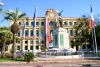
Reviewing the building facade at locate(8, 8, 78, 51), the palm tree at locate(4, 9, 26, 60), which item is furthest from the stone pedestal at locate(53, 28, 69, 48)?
the building facade at locate(8, 8, 78, 51)

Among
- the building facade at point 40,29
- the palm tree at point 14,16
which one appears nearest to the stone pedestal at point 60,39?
the palm tree at point 14,16

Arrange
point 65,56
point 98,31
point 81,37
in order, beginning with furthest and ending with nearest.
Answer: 1. point 81,37
2. point 98,31
3. point 65,56

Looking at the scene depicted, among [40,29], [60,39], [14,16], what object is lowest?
[60,39]

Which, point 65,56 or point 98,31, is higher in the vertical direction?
point 98,31

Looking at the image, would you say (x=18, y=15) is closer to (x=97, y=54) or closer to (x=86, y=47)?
(x=97, y=54)

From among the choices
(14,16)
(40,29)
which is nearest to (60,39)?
(14,16)

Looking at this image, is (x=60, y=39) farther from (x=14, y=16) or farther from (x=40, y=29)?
(x=40, y=29)

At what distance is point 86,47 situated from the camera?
84750mm

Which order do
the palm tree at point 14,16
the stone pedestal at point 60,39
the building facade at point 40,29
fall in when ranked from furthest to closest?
1. the building facade at point 40,29
2. the stone pedestal at point 60,39
3. the palm tree at point 14,16

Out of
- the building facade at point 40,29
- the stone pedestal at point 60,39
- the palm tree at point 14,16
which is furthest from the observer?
the building facade at point 40,29

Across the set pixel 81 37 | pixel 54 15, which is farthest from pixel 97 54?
pixel 54 15

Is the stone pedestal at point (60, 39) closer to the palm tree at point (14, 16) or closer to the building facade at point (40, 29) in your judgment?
the palm tree at point (14, 16)

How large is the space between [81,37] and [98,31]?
31.2ft

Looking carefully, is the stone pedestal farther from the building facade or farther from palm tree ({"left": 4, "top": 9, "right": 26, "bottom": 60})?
the building facade
